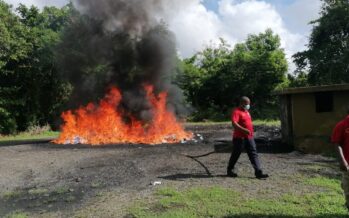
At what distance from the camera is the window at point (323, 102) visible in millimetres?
13609

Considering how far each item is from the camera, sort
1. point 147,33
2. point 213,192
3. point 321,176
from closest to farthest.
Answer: point 213,192 → point 321,176 → point 147,33

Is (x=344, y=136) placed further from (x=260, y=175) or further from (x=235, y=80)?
(x=235, y=80)

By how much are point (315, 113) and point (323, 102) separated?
46 cm

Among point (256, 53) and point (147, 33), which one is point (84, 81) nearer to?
point (147, 33)

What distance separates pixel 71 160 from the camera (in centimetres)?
1290

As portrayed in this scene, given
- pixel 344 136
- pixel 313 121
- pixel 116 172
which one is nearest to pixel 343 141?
pixel 344 136

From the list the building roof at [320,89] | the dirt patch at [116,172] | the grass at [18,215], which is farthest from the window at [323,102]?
the grass at [18,215]

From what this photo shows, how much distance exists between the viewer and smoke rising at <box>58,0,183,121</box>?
19.6 metres

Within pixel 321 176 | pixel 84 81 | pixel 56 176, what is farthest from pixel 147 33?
pixel 321 176

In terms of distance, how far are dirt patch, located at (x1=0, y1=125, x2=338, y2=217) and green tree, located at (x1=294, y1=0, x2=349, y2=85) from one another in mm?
14370

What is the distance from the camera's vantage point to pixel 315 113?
13617 millimetres

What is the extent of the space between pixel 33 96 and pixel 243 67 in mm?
17388

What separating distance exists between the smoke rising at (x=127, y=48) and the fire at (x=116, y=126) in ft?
1.33

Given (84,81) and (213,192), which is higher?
(84,81)
